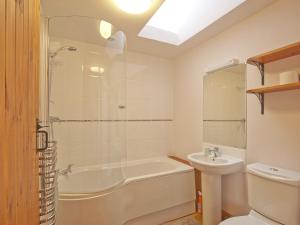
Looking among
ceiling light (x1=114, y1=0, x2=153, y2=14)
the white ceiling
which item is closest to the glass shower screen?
the white ceiling

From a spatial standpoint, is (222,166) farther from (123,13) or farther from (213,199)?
(123,13)

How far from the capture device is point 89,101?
90.4 inches

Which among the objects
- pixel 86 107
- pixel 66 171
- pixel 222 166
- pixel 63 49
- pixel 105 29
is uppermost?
pixel 105 29

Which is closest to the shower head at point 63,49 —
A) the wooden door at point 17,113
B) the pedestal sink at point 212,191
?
the wooden door at point 17,113

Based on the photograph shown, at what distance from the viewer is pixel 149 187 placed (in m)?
2.06

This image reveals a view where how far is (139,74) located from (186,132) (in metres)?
1.20

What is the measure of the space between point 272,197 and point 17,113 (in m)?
1.74

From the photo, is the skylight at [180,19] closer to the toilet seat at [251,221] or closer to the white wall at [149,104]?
the white wall at [149,104]

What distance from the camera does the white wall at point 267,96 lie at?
1512mm

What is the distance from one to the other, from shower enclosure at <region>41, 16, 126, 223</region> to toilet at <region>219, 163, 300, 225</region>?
138 cm

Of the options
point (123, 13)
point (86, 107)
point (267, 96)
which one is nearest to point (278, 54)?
point (267, 96)

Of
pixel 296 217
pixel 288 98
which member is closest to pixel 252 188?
pixel 296 217

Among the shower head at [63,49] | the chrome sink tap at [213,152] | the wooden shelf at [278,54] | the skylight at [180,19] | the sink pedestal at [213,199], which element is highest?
the skylight at [180,19]

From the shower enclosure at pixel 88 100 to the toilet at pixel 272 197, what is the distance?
1.38 metres
